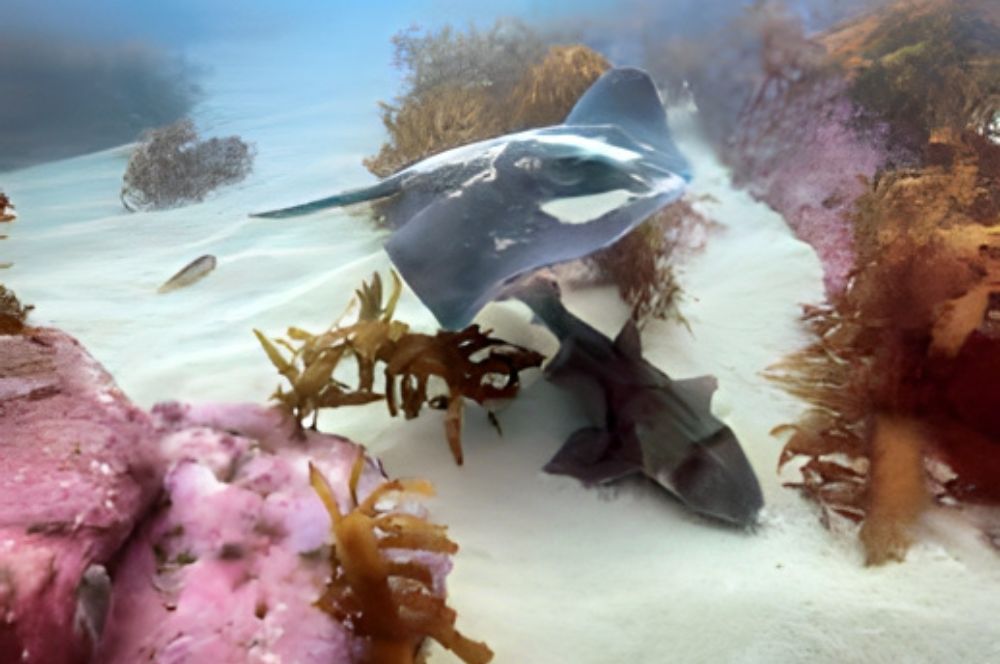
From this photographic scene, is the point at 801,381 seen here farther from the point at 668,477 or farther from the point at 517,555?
the point at 517,555

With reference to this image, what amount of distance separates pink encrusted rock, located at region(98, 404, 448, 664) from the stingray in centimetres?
39

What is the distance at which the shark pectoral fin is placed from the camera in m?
1.30

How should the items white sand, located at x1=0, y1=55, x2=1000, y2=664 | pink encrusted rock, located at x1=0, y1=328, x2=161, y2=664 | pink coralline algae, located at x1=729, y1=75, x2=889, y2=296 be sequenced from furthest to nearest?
1. pink coralline algae, located at x1=729, y1=75, x2=889, y2=296
2. white sand, located at x1=0, y1=55, x2=1000, y2=664
3. pink encrusted rock, located at x1=0, y1=328, x2=161, y2=664

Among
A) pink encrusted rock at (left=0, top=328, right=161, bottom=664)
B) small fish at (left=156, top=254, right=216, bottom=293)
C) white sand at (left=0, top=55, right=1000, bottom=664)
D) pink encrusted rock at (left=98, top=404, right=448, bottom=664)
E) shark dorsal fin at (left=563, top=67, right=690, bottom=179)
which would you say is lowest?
white sand at (left=0, top=55, right=1000, bottom=664)

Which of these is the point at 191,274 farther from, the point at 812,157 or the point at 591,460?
the point at 812,157

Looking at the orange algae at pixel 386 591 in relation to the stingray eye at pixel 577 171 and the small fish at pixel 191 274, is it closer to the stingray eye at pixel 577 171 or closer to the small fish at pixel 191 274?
the stingray eye at pixel 577 171

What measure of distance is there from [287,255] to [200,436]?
6.84 ft

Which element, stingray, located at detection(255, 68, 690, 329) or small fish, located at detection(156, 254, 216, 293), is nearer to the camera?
stingray, located at detection(255, 68, 690, 329)

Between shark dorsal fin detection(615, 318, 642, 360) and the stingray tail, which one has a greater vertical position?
the stingray tail

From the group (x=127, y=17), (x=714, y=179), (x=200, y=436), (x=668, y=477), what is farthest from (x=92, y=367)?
(x=127, y=17)

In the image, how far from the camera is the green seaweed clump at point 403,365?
1333mm

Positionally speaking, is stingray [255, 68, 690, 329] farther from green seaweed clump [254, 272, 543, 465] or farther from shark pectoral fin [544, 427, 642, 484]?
shark pectoral fin [544, 427, 642, 484]

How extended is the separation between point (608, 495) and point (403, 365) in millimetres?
535

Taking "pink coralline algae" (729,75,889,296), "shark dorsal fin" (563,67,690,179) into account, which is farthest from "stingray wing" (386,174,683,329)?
"pink coralline algae" (729,75,889,296)
